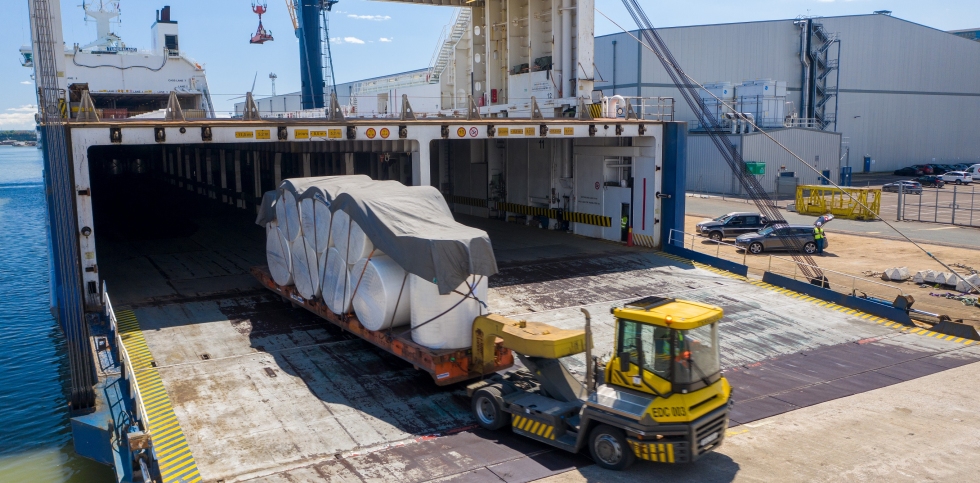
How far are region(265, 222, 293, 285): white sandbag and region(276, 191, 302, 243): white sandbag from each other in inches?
8.5

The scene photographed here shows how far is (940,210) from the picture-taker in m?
40.4

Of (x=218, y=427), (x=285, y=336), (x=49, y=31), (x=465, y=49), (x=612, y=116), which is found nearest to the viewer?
(x=218, y=427)

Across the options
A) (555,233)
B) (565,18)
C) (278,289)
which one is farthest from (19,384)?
(565,18)

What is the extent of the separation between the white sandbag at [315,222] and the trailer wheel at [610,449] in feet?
22.1

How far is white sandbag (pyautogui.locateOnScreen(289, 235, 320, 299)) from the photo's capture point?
14719mm

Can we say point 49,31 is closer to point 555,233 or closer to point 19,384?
point 19,384

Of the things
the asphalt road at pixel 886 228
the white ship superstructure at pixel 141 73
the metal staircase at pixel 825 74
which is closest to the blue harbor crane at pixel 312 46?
the white ship superstructure at pixel 141 73

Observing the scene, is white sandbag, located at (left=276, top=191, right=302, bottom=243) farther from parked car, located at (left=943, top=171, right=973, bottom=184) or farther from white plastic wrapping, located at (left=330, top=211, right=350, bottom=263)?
parked car, located at (left=943, top=171, right=973, bottom=184)

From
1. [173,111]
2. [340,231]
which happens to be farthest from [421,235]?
[173,111]

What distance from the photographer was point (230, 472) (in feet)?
30.5

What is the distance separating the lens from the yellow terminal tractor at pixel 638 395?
8.87 m

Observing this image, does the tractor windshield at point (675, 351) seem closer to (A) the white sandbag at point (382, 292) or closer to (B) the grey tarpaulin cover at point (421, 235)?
(B) the grey tarpaulin cover at point (421, 235)

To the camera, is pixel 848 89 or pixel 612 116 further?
pixel 848 89

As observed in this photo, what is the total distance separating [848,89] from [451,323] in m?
60.8
